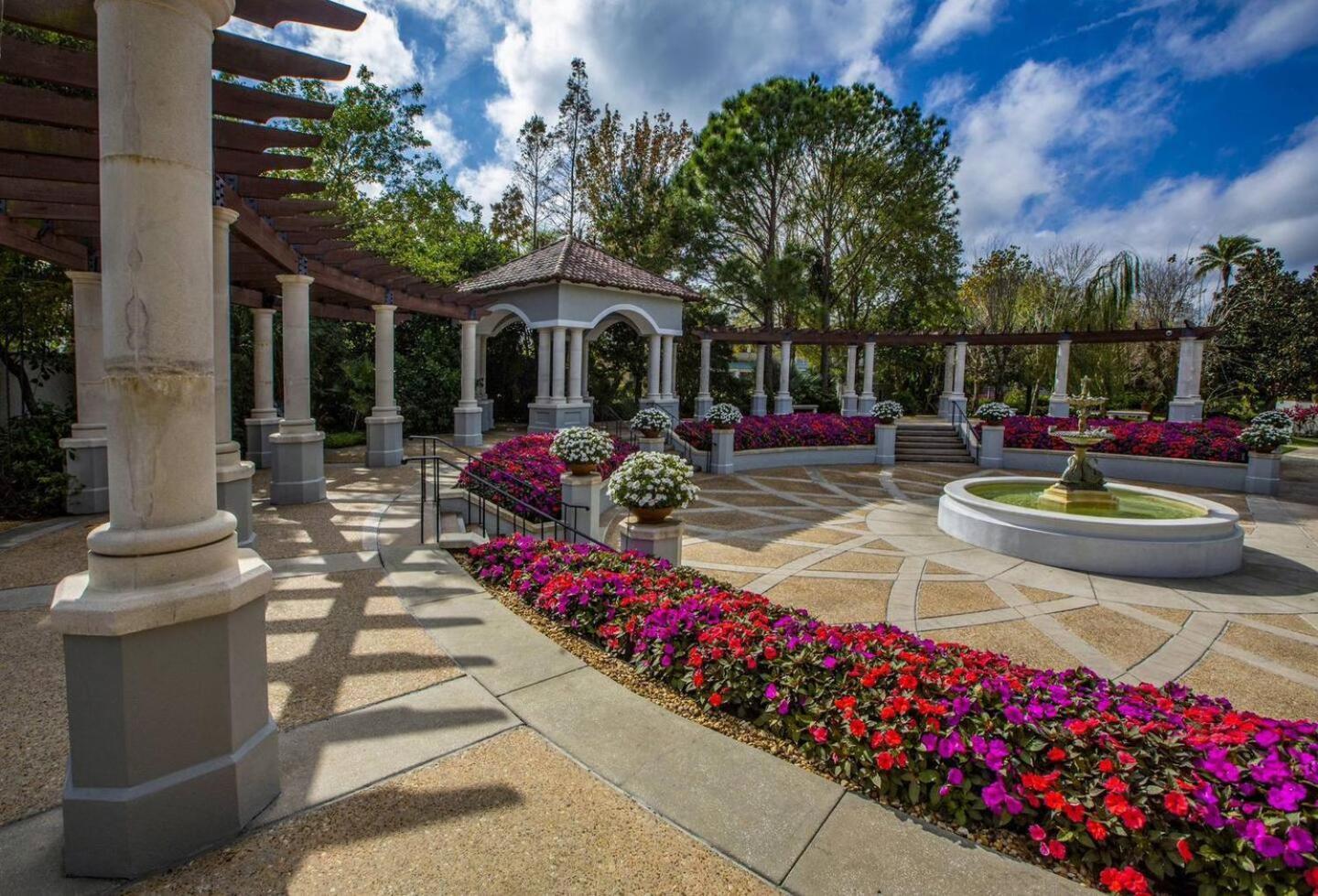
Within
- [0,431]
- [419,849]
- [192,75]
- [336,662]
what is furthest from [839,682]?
[0,431]

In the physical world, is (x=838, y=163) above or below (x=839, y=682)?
above

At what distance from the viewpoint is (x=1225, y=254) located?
1581 inches

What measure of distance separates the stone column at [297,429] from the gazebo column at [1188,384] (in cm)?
2303

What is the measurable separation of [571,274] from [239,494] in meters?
13.0

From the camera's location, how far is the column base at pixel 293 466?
10.1 metres

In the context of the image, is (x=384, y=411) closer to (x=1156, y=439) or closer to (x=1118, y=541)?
(x=1118, y=541)

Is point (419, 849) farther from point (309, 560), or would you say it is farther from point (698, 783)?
point (309, 560)

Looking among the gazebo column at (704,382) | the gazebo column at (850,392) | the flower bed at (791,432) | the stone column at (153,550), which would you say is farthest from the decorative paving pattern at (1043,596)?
the gazebo column at (850,392)

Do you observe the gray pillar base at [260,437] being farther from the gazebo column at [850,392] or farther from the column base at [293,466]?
the gazebo column at [850,392]

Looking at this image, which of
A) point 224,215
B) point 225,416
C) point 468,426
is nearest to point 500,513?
point 225,416

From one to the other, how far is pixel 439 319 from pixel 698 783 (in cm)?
2223

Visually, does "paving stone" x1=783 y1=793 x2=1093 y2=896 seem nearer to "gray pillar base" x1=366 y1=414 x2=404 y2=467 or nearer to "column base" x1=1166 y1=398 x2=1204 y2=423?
"gray pillar base" x1=366 y1=414 x2=404 y2=467

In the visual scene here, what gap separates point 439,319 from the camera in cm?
2288

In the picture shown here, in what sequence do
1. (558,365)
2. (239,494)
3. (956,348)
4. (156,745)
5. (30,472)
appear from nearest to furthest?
(156,745) < (239,494) < (30,472) < (558,365) < (956,348)
